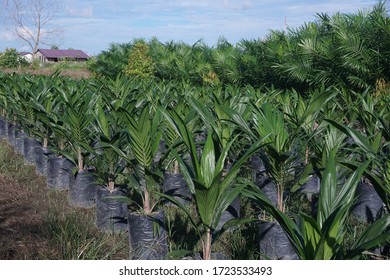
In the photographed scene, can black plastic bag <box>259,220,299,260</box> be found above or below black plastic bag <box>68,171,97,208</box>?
below

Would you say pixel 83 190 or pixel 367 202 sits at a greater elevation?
pixel 83 190

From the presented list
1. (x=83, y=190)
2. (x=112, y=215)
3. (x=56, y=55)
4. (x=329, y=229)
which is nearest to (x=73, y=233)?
(x=112, y=215)

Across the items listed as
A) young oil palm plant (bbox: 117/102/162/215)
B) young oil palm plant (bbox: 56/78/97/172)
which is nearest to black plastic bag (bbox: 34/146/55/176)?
young oil palm plant (bbox: 56/78/97/172)

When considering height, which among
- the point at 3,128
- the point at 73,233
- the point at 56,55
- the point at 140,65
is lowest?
the point at 73,233

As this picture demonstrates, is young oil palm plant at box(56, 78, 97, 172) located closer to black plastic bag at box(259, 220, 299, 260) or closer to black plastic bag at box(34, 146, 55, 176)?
black plastic bag at box(34, 146, 55, 176)

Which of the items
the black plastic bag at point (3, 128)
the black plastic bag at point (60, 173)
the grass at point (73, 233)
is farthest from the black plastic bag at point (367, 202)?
the black plastic bag at point (3, 128)

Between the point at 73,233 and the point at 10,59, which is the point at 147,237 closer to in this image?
the point at 73,233

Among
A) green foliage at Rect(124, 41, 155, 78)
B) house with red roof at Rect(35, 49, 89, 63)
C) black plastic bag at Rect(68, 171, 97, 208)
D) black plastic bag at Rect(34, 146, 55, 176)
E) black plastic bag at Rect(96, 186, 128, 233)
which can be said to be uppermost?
house with red roof at Rect(35, 49, 89, 63)

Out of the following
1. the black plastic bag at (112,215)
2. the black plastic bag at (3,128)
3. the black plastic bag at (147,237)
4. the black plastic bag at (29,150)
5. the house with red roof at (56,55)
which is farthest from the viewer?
the house with red roof at (56,55)

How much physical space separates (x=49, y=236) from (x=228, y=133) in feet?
4.12

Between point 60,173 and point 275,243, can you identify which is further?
point 60,173

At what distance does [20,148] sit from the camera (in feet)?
18.0

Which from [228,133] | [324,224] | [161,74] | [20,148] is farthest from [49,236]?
[161,74]

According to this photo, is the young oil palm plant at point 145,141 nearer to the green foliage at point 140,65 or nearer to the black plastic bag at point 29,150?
the black plastic bag at point 29,150
